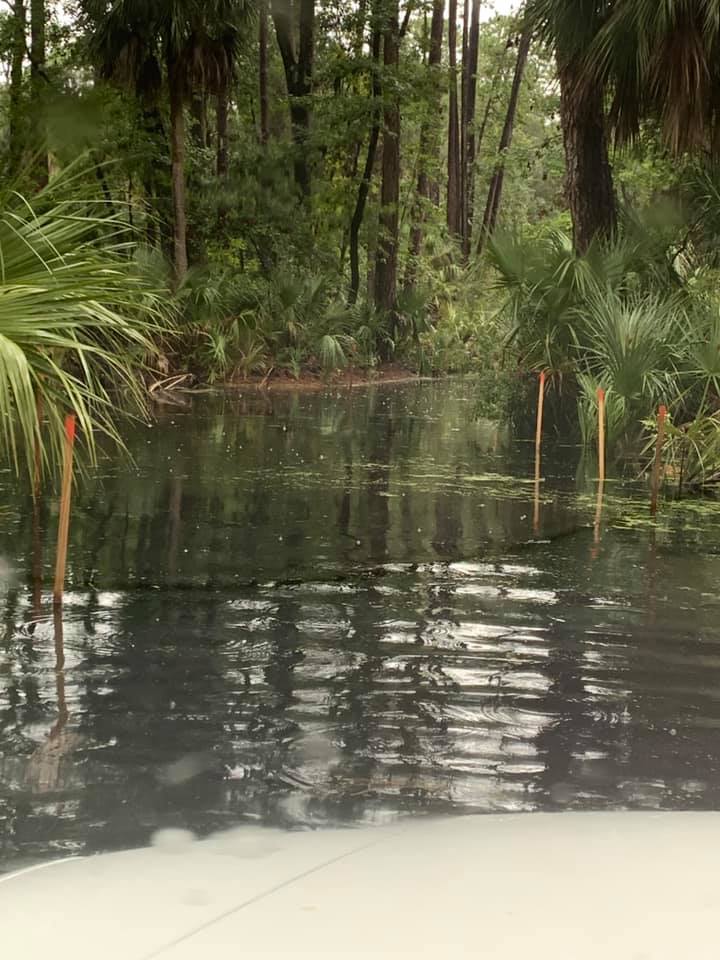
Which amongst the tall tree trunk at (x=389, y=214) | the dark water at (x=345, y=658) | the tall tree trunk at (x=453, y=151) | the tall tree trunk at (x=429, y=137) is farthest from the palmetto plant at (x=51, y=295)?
the tall tree trunk at (x=453, y=151)

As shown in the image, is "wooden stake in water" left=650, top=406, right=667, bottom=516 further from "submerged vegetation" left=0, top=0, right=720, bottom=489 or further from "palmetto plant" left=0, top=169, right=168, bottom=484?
"palmetto plant" left=0, top=169, right=168, bottom=484

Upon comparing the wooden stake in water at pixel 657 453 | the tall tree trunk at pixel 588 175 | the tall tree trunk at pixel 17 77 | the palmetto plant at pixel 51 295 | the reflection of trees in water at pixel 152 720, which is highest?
the tall tree trunk at pixel 17 77

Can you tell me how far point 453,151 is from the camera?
3384cm

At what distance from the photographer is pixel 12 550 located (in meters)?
7.14

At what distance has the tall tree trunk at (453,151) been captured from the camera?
32.9 m

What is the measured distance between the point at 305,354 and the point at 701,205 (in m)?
10.3

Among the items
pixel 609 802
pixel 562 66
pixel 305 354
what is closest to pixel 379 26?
pixel 305 354

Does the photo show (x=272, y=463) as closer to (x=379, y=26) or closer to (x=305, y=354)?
(x=305, y=354)

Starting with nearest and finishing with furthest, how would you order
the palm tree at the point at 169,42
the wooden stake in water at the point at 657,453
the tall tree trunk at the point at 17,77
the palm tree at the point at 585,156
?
the wooden stake in water at the point at 657,453 < the palm tree at the point at 585,156 < the palm tree at the point at 169,42 < the tall tree trunk at the point at 17,77

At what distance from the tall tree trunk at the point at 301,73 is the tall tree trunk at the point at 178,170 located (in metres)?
3.54

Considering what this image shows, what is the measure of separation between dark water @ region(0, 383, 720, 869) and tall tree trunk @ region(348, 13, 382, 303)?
50.4ft

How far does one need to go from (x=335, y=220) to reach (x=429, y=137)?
6573 millimetres

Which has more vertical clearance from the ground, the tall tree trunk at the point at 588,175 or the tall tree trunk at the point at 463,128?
the tall tree trunk at the point at 463,128

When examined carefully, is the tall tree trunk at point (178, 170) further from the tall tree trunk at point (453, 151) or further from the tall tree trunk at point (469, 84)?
the tall tree trunk at point (469, 84)
